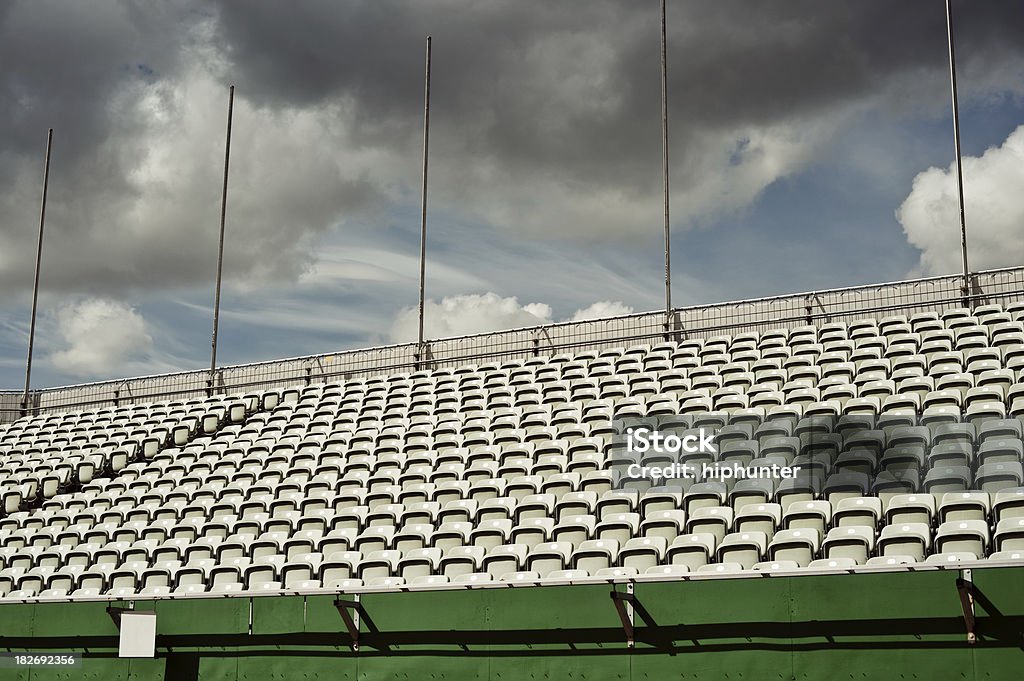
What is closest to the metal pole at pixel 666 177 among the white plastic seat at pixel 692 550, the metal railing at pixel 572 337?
the metal railing at pixel 572 337

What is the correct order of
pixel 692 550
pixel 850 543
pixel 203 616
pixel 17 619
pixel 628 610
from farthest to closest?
pixel 17 619
pixel 203 616
pixel 692 550
pixel 850 543
pixel 628 610

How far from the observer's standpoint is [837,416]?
48.1 ft

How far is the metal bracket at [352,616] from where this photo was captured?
1193 centimetres

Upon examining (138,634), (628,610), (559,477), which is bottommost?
(138,634)

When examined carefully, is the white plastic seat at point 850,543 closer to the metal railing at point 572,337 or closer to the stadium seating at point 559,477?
the stadium seating at point 559,477

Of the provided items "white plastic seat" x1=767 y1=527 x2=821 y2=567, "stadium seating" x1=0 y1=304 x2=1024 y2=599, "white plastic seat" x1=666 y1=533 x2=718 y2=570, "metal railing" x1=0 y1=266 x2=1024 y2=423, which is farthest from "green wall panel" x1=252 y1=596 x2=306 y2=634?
"metal railing" x1=0 y1=266 x2=1024 y2=423

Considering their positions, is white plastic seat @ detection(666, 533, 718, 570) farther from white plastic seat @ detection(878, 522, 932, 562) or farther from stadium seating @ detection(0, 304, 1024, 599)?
white plastic seat @ detection(878, 522, 932, 562)

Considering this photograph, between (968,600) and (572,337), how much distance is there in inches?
552

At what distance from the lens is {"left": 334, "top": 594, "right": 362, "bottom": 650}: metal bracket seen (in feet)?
39.1

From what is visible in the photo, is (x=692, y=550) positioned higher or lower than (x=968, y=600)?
higher

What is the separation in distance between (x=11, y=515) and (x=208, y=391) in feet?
23.1

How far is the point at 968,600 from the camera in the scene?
948 centimetres

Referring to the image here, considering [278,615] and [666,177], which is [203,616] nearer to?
[278,615]

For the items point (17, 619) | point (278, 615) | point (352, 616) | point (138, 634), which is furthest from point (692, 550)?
point (17, 619)
